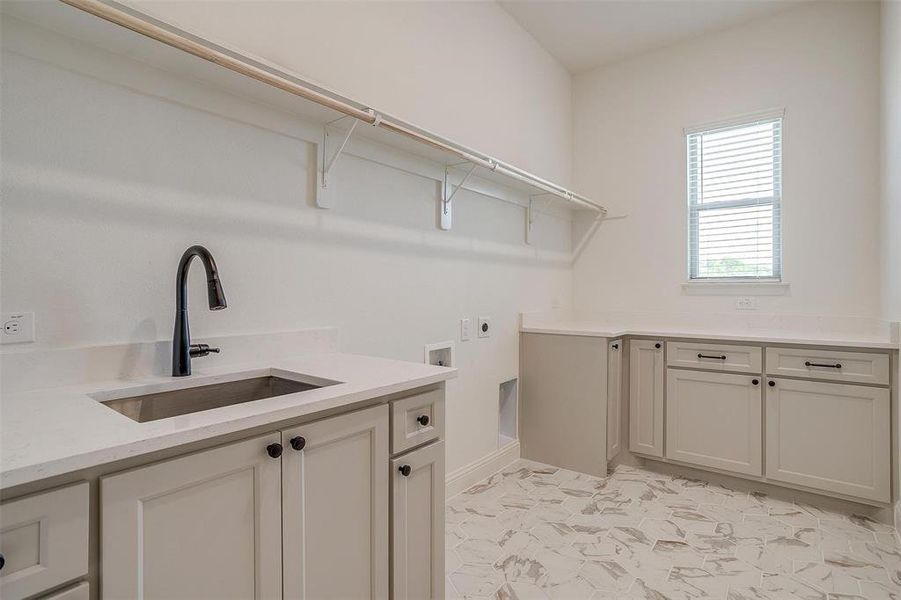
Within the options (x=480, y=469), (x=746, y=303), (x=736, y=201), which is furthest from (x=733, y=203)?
(x=480, y=469)

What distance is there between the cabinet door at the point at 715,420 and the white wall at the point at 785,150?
2.57 ft

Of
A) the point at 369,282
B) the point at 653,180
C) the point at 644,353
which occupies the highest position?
the point at 653,180

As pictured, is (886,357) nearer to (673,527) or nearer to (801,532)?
(801,532)

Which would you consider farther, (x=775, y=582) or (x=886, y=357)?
(x=886, y=357)

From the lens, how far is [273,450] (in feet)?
3.41

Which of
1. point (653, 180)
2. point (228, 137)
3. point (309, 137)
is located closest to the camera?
point (228, 137)

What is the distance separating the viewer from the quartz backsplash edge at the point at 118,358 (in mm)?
1140

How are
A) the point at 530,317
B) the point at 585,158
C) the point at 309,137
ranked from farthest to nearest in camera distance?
the point at 585,158 → the point at 530,317 → the point at 309,137

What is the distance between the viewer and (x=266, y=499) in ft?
3.40

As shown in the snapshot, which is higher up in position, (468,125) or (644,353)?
(468,125)

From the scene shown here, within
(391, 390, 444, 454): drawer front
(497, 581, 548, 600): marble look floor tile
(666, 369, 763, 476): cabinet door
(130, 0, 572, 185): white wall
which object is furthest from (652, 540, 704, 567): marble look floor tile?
(130, 0, 572, 185): white wall

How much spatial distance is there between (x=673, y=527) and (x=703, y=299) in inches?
69.9

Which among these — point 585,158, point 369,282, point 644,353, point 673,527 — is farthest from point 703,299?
point 369,282

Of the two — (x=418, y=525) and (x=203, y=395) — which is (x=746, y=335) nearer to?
(x=418, y=525)
